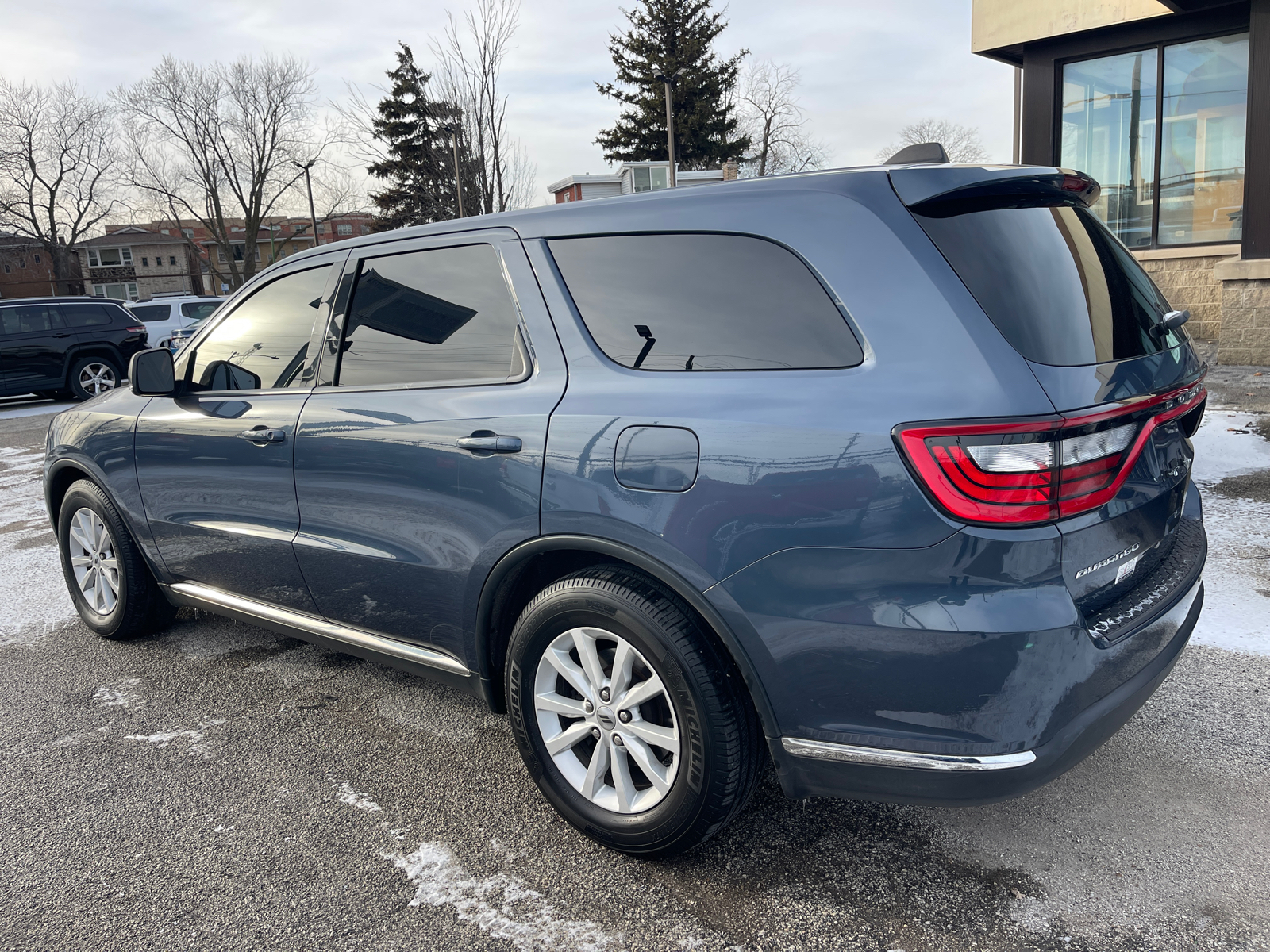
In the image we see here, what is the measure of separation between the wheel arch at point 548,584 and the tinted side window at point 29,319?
15.7 m

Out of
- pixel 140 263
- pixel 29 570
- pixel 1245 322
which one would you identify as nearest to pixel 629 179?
pixel 1245 322

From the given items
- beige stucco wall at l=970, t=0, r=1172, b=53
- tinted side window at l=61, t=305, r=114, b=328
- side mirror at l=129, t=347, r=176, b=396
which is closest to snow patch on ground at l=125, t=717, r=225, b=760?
side mirror at l=129, t=347, r=176, b=396

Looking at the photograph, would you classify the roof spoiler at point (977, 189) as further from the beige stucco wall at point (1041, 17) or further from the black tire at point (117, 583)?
the beige stucco wall at point (1041, 17)

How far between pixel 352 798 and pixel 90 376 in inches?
610

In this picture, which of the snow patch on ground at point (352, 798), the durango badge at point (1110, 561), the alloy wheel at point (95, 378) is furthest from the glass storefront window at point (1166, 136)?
the alloy wheel at point (95, 378)

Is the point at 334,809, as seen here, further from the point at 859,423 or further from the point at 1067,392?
the point at 1067,392

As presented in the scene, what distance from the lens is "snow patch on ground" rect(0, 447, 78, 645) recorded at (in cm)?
462

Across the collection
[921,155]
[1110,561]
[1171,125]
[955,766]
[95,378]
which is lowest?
[955,766]

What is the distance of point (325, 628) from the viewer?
127 inches

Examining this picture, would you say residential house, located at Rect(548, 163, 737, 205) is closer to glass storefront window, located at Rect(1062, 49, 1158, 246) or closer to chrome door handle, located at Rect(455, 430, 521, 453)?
glass storefront window, located at Rect(1062, 49, 1158, 246)

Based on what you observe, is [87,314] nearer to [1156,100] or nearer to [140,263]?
[1156,100]

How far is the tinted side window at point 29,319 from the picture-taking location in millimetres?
14711

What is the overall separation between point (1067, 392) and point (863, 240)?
550 mm

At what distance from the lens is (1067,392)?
6.24 feet
